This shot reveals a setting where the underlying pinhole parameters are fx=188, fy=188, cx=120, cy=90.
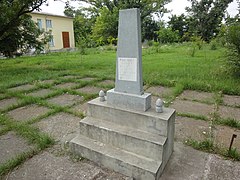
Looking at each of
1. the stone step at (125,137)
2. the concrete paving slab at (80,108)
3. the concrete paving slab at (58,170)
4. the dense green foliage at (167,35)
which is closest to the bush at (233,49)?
the concrete paving slab at (80,108)

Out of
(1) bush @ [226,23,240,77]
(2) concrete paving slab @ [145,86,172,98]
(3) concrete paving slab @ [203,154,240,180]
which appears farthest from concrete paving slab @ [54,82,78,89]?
(1) bush @ [226,23,240,77]

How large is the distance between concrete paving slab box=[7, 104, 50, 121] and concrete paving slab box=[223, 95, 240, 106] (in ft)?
11.0

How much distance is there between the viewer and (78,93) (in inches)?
168

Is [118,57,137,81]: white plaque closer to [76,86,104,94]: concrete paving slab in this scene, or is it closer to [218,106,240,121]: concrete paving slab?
[218,106,240,121]: concrete paving slab

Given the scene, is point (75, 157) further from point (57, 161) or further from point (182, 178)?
point (182, 178)

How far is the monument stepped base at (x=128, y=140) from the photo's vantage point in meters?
1.81

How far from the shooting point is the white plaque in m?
2.00

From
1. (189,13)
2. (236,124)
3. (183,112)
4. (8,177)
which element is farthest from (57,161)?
(189,13)

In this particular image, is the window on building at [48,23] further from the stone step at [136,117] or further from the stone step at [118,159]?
the stone step at [118,159]

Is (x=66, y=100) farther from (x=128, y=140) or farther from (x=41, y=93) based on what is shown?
(x=128, y=140)

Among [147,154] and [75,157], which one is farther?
[75,157]

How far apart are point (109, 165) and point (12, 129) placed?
1.68 m

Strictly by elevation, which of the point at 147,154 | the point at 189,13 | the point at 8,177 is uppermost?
the point at 189,13

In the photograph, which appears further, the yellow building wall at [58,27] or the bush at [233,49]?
the yellow building wall at [58,27]
